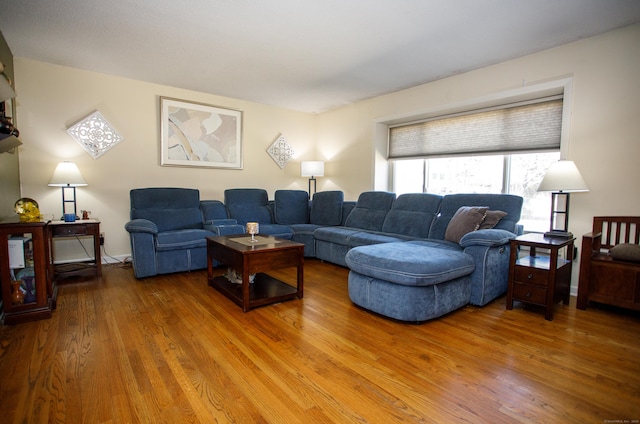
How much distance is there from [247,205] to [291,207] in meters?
0.68

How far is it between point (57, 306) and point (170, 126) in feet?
9.00

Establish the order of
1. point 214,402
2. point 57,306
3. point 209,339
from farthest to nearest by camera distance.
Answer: point 57,306, point 209,339, point 214,402

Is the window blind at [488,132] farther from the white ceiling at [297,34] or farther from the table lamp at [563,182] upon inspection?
the table lamp at [563,182]

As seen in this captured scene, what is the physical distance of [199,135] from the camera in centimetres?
477

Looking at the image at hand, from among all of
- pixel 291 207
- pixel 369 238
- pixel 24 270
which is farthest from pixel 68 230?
pixel 369 238

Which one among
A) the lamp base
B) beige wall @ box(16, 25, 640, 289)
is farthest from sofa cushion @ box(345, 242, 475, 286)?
beige wall @ box(16, 25, 640, 289)

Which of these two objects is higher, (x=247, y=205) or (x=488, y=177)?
(x=488, y=177)

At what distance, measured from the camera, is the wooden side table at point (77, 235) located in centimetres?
335

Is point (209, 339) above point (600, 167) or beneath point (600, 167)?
beneath

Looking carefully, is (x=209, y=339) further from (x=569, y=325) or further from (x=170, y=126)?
(x=170, y=126)

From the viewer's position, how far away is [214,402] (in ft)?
4.94

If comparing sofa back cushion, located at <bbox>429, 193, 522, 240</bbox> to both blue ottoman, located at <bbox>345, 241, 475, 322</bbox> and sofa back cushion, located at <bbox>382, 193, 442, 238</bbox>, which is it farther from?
blue ottoman, located at <bbox>345, 241, 475, 322</bbox>

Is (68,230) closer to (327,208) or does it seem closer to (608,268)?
(327,208)

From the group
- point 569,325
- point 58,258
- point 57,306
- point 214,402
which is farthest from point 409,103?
point 58,258
